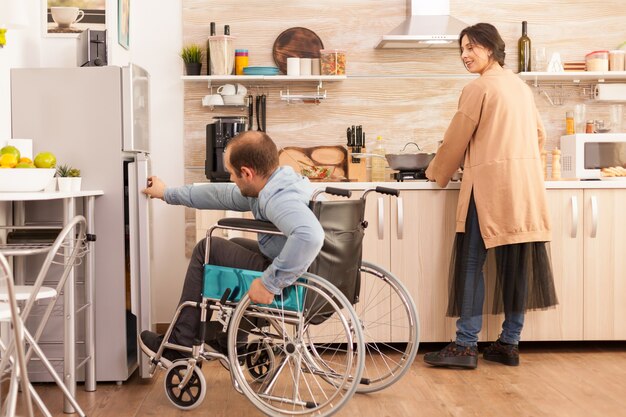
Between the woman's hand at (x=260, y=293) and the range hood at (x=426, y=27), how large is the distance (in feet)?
7.00

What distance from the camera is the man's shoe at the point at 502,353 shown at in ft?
12.9

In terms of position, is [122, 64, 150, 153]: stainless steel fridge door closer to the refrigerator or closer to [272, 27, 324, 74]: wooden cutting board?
the refrigerator

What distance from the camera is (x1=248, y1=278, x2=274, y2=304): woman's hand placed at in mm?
2781

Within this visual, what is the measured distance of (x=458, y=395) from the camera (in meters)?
3.39

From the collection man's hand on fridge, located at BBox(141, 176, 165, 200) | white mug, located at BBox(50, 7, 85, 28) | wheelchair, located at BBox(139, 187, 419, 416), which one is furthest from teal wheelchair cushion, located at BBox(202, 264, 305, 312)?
white mug, located at BBox(50, 7, 85, 28)


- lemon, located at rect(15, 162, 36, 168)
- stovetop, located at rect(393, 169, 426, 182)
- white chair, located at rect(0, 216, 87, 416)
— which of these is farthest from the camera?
stovetop, located at rect(393, 169, 426, 182)

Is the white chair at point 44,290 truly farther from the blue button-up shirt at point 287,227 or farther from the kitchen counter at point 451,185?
the kitchen counter at point 451,185

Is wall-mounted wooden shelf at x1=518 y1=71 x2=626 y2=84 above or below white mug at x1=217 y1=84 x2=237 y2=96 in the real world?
above

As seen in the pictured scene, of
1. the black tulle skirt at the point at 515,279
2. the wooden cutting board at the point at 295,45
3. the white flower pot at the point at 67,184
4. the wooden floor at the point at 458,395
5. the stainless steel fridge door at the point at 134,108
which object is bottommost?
the wooden floor at the point at 458,395

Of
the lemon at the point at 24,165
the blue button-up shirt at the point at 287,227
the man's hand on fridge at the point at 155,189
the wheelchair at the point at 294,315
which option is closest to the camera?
the blue button-up shirt at the point at 287,227

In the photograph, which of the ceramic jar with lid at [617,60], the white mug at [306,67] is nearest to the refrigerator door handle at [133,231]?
the white mug at [306,67]

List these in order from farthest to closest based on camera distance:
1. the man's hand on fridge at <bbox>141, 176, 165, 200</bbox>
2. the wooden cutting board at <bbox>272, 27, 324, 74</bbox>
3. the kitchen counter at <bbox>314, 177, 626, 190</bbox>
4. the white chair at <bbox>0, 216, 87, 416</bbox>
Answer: the wooden cutting board at <bbox>272, 27, 324, 74</bbox>
the kitchen counter at <bbox>314, 177, 626, 190</bbox>
the man's hand on fridge at <bbox>141, 176, 165, 200</bbox>
the white chair at <bbox>0, 216, 87, 416</bbox>

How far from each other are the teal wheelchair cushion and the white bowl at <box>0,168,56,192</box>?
641 millimetres

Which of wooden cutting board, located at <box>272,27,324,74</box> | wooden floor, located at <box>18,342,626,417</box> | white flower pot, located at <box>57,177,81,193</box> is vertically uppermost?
wooden cutting board, located at <box>272,27,324,74</box>
